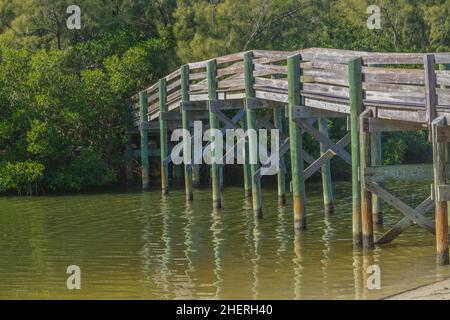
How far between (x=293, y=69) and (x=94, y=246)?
16.3 feet

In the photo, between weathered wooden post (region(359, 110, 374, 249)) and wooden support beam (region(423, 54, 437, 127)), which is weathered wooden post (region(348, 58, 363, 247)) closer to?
weathered wooden post (region(359, 110, 374, 249))

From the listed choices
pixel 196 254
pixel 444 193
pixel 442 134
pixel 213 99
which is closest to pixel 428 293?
pixel 444 193

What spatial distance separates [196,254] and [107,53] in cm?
1912

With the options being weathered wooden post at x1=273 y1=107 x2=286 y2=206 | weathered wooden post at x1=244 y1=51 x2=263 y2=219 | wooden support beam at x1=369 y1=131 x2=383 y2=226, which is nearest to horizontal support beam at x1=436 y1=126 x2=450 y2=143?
wooden support beam at x1=369 y1=131 x2=383 y2=226

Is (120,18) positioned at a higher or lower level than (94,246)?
higher

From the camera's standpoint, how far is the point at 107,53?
36094 millimetres

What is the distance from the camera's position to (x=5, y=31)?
36.3 meters

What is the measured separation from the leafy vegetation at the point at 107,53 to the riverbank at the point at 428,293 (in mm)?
18782

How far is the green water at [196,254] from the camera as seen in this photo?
1451 cm

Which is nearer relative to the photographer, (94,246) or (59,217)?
(94,246)

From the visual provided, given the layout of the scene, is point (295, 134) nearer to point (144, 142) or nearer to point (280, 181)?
point (280, 181)
